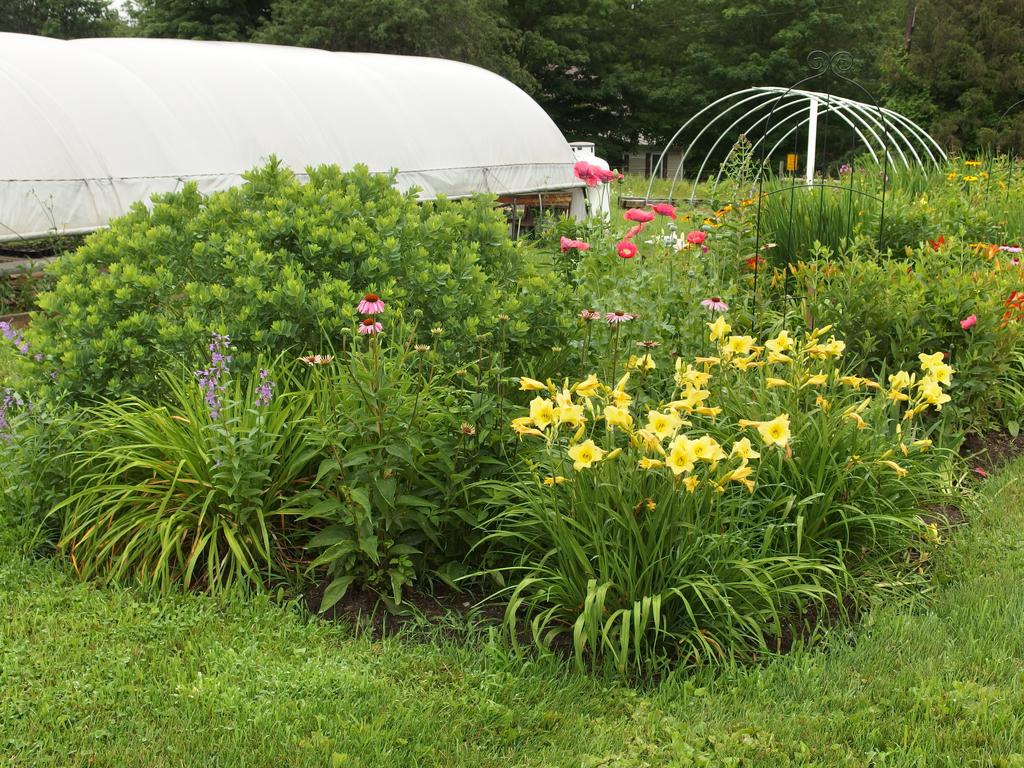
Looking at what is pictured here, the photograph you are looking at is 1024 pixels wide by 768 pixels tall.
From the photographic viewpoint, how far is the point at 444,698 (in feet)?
9.41

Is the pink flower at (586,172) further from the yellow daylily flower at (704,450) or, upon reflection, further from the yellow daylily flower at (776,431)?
the yellow daylily flower at (704,450)

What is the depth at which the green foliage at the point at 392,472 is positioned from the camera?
332 centimetres

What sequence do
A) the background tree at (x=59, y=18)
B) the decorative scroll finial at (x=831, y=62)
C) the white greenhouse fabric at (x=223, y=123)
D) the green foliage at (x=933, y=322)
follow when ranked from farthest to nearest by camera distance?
the background tree at (x=59, y=18)
the white greenhouse fabric at (x=223, y=123)
the decorative scroll finial at (x=831, y=62)
the green foliage at (x=933, y=322)

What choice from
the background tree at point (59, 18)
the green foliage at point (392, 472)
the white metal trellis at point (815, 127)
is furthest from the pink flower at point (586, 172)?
the background tree at point (59, 18)

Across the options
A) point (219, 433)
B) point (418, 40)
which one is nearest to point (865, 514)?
point (219, 433)

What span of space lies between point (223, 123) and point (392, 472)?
866 cm

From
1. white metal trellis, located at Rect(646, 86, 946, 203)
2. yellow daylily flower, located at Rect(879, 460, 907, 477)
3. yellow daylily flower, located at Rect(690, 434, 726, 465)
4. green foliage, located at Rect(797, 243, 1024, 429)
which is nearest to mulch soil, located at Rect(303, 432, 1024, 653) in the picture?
yellow daylily flower, located at Rect(879, 460, 907, 477)

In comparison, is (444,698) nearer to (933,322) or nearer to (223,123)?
(933,322)

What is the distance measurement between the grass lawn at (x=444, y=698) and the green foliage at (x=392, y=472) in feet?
0.93

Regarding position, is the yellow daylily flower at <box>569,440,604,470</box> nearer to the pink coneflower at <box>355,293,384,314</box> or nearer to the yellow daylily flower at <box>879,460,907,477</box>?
the pink coneflower at <box>355,293,384,314</box>

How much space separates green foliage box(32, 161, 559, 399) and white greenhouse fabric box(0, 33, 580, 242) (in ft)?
12.6

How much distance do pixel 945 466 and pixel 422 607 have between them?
248cm

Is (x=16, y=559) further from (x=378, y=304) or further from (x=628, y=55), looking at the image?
(x=628, y=55)

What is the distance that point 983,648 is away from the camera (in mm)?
3109
